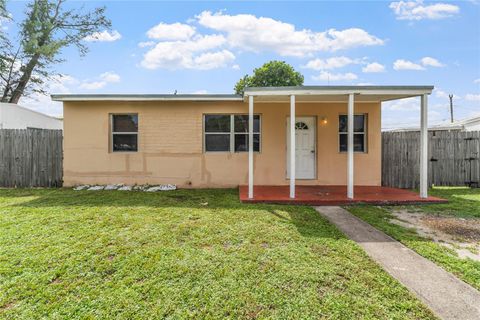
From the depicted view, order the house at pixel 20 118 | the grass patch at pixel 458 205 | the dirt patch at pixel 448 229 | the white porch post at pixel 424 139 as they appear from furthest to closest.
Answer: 1. the house at pixel 20 118
2. the white porch post at pixel 424 139
3. the grass patch at pixel 458 205
4. the dirt patch at pixel 448 229

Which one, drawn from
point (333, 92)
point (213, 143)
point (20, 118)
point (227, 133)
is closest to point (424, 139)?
point (333, 92)

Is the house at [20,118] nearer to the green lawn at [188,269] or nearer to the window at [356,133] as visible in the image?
the green lawn at [188,269]

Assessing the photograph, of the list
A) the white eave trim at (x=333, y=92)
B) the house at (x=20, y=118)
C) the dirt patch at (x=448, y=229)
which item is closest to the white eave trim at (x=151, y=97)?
the white eave trim at (x=333, y=92)

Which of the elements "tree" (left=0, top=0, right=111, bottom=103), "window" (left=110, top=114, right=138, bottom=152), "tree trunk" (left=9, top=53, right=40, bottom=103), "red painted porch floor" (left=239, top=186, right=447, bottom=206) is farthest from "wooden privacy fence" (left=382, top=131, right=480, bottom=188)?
"tree trunk" (left=9, top=53, right=40, bottom=103)

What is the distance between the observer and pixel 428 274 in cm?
301

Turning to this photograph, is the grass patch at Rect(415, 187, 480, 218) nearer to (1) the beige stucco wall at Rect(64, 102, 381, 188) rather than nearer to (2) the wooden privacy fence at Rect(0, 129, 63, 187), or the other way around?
(1) the beige stucco wall at Rect(64, 102, 381, 188)

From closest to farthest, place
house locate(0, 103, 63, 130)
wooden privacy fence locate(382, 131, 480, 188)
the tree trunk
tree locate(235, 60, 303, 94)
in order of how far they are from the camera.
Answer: wooden privacy fence locate(382, 131, 480, 188) < house locate(0, 103, 63, 130) < the tree trunk < tree locate(235, 60, 303, 94)

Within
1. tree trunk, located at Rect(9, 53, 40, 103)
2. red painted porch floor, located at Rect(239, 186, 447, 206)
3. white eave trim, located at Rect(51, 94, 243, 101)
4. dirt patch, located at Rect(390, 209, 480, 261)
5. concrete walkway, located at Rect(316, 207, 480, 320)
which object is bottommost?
concrete walkway, located at Rect(316, 207, 480, 320)

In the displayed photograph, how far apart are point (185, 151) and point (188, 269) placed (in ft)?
19.8

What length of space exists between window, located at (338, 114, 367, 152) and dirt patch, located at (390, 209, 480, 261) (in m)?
3.31

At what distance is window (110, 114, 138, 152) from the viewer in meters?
8.87

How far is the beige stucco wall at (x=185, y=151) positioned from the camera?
28.5 ft

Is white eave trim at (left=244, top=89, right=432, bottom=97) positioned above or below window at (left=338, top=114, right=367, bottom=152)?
above

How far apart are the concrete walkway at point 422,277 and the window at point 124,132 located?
7105 mm
